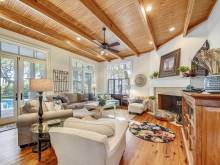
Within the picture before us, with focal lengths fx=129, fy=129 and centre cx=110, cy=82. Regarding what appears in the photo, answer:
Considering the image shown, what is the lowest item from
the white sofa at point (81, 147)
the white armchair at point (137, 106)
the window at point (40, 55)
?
the white armchair at point (137, 106)

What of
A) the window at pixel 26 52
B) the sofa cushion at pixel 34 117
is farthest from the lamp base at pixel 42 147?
the window at pixel 26 52

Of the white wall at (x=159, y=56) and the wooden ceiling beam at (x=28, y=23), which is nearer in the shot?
the wooden ceiling beam at (x=28, y=23)

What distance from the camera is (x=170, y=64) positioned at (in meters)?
5.34

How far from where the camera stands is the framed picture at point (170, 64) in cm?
496

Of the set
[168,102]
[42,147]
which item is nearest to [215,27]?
[168,102]

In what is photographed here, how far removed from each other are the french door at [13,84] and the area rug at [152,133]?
397 centimetres

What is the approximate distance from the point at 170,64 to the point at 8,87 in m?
6.04

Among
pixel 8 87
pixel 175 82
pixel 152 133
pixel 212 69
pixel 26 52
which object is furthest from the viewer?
pixel 175 82

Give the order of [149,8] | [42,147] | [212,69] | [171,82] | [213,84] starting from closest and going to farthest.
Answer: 1. [213,84]
2. [212,69]
3. [42,147]
4. [149,8]
5. [171,82]

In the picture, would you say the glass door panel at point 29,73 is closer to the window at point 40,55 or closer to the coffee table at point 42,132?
the window at point 40,55

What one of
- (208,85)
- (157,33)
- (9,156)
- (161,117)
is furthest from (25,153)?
(157,33)

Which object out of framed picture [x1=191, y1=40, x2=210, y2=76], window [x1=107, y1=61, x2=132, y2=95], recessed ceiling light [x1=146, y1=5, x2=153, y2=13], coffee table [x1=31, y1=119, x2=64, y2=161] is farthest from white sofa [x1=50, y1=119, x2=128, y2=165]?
window [x1=107, y1=61, x2=132, y2=95]

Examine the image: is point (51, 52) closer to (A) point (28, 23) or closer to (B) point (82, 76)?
(A) point (28, 23)

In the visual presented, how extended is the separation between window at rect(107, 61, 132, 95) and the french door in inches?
192
